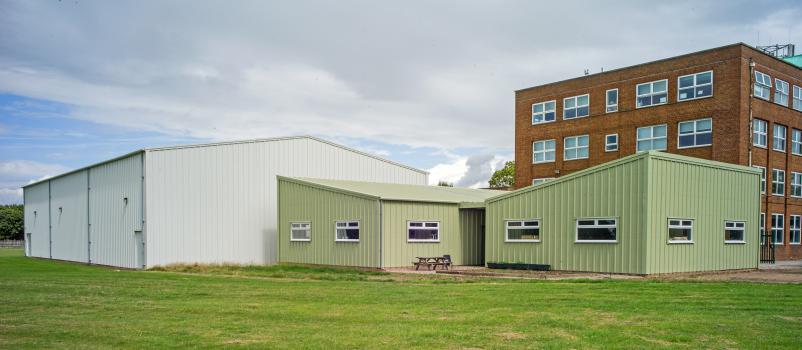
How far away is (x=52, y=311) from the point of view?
14602 mm

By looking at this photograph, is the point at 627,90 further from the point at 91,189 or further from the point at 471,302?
the point at 91,189

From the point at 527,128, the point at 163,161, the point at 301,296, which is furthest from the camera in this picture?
the point at 527,128

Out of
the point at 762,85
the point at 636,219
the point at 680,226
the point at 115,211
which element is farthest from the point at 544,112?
the point at 115,211

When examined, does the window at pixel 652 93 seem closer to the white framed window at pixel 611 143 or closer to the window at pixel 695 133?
the window at pixel 695 133

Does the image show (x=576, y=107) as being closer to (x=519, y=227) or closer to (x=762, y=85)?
(x=762, y=85)

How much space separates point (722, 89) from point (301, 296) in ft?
95.0

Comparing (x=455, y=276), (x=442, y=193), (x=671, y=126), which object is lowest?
(x=455, y=276)

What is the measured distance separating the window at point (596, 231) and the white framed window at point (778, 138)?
19045 mm

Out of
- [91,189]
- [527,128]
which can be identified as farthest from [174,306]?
[527,128]

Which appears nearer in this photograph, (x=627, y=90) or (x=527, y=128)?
(x=627, y=90)

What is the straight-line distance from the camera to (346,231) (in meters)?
31.3

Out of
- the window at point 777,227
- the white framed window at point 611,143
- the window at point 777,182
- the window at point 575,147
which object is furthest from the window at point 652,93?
the window at point 777,227

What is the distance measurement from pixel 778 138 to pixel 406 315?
34.2m

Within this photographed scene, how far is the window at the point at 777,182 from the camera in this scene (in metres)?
39.2
